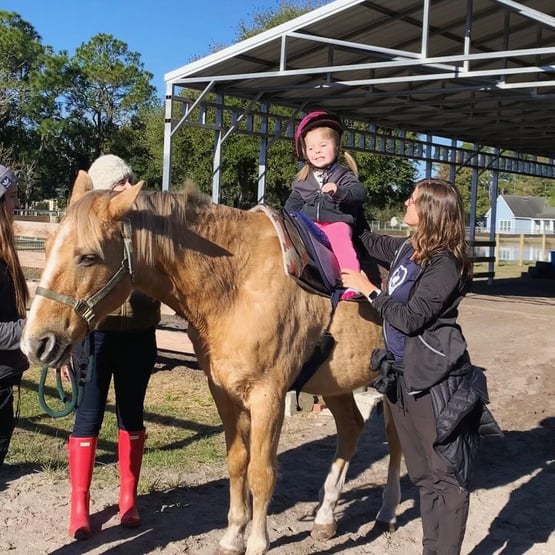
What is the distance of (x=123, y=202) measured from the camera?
2340 mm

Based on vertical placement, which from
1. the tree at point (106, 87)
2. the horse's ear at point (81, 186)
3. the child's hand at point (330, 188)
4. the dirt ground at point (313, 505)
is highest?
the tree at point (106, 87)

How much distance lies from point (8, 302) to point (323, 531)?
1938 millimetres

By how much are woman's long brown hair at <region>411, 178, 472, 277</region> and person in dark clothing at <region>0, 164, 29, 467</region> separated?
162 centimetres

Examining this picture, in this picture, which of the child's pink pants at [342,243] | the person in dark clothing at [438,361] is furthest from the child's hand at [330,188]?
the person in dark clothing at [438,361]

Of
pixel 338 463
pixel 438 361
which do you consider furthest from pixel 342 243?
pixel 338 463

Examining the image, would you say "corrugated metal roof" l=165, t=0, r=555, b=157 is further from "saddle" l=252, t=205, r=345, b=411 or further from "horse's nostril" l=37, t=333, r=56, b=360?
"horse's nostril" l=37, t=333, r=56, b=360

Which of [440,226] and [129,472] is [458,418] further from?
[129,472]

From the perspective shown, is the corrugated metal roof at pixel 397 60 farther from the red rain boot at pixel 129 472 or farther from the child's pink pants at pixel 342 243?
the red rain boot at pixel 129 472

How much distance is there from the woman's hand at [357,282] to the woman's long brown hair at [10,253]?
4.59ft

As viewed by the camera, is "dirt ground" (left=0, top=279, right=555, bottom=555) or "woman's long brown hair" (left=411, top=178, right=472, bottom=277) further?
"dirt ground" (left=0, top=279, right=555, bottom=555)

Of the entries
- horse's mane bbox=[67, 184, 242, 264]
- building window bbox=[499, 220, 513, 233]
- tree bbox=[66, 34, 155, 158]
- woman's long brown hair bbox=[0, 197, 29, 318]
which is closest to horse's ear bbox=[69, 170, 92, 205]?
horse's mane bbox=[67, 184, 242, 264]

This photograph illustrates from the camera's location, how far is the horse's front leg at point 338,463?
11.1 feet

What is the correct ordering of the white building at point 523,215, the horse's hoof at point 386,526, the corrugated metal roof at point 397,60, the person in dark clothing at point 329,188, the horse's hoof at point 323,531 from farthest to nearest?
the white building at point 523,215
the corrugated metal roof at point 397,60
the horse's hoof at point 386,526
the horse's hoof at point 323,531
the person in dark clothing at point 329,188

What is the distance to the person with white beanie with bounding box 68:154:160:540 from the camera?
10.4ft
